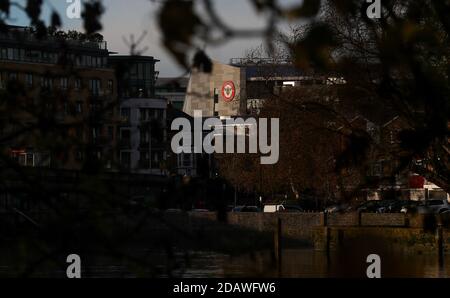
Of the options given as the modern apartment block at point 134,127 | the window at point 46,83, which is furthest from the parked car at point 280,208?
the window at point 46,83

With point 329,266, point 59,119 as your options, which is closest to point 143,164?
point 59,119

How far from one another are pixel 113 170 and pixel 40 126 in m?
0.83

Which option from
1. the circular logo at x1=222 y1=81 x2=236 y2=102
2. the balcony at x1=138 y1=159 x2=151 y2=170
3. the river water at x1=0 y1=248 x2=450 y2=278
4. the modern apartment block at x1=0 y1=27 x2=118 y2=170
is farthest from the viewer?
the circular logo at x1=222 y1=81 x2=236 y2=102

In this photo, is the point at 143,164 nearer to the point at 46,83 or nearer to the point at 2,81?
the point at 46,83

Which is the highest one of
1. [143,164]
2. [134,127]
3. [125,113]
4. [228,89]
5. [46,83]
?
[228,89]

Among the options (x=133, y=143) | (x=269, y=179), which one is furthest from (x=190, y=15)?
(x=269, y=179)

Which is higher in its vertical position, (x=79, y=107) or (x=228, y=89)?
(x=228, y=89)

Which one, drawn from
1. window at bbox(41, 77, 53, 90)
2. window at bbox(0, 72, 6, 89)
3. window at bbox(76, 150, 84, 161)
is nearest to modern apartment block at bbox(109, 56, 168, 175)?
window at bbox(76, 150, 84, 161)

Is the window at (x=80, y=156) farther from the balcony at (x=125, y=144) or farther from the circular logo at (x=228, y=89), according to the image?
the circular logo at (x=228, y=89)

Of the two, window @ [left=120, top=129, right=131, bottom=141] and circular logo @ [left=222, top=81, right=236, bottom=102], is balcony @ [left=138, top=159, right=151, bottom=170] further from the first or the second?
circular logo @ [left=222, top=81, right=236, bottom=102]

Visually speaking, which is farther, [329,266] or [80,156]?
[329,266]

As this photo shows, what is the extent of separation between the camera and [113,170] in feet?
27.9

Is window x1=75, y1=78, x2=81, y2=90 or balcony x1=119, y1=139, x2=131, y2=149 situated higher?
window x1=75, y1=78, x2=81, y2=90

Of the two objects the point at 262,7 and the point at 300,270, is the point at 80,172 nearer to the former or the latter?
the point at 262,7
